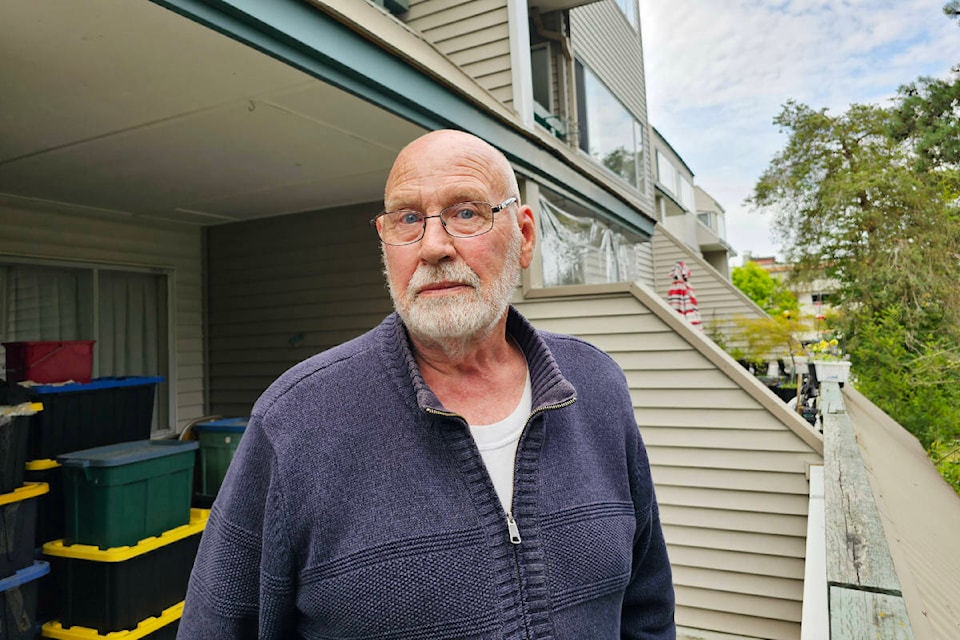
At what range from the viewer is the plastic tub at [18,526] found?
231 centimetres

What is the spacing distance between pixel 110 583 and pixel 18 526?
443mm

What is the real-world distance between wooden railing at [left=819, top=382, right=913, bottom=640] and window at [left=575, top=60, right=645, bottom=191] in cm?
601

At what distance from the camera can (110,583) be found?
8.32ft

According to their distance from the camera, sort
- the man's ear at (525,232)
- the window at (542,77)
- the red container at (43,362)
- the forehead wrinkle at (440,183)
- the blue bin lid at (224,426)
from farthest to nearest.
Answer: the window at (542,77) → the blue bin lid at (224,426) → the red container at (43,362) → the man's ear at (525,232) → the forehead wrinkle at (440,183)

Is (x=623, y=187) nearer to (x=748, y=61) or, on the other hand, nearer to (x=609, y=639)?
(x=609, y=639)

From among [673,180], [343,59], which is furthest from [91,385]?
[673,180]

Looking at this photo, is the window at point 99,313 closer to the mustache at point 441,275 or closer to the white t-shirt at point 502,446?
the mustache at point 441,275

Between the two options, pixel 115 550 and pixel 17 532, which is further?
pixel 115 550

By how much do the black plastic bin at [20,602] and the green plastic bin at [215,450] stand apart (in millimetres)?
1153

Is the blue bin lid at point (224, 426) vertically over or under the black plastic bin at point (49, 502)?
over

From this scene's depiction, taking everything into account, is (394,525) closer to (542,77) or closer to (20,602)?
(20,602)

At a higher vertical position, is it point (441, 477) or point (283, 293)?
point (283, 293)

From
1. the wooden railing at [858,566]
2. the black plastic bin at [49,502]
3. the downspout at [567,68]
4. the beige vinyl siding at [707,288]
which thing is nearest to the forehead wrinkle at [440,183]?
the wooden railing at [858,566]

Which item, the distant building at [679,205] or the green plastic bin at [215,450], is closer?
the green plastic bin at [215,450]
